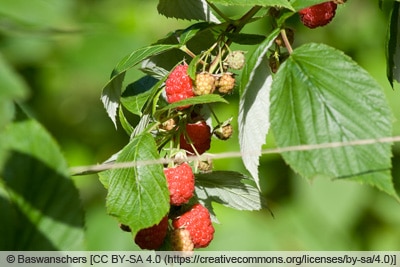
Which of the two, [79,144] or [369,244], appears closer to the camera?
[369,244]

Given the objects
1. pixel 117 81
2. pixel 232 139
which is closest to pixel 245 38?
pixel 117 81

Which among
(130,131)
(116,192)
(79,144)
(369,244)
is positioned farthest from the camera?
(79,144)

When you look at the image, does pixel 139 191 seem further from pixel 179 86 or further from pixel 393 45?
pixel 393 45

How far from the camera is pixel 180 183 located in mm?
697

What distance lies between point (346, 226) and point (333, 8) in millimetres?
1080

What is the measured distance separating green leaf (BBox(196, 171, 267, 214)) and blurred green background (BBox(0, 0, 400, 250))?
723 mm

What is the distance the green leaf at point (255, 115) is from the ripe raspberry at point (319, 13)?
0.07 m

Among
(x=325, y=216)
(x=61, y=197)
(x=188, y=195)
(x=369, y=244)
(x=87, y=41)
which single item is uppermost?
(x=61, y=197)

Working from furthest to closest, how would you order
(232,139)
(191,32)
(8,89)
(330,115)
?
(232,139), (191,32), (330,115), (8,89)

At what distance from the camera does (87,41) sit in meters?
1.80

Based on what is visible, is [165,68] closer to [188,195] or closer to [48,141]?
[188,195]

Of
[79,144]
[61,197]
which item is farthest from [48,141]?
[79,144]

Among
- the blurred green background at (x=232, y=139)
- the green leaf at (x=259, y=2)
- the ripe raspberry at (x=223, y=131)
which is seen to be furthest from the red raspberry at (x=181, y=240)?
the blurred green background at (x=232, y=139)

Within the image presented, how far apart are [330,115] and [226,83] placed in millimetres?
107
